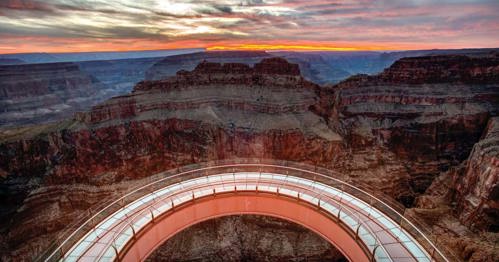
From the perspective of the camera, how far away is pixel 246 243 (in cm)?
4012

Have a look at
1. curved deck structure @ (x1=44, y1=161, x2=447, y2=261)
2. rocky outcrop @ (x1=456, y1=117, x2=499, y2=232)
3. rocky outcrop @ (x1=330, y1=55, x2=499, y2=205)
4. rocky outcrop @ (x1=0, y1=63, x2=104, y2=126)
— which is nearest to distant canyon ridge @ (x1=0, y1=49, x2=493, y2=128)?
rocky outcrop @ (x1=0, y1=63, x2=104, y2=126)

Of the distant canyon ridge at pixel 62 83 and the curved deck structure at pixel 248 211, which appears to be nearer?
the curved deck structure at pixel 248 211

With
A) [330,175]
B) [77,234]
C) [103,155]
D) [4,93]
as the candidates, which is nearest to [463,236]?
[330,175]

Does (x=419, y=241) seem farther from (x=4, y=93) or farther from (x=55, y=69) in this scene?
(x=55, y=69)

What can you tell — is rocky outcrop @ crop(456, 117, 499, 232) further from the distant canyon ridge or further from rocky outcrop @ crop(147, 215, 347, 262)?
the distant canyon ridge

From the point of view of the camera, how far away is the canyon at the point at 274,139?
41.3 m

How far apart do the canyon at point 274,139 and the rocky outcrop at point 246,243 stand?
271 mm

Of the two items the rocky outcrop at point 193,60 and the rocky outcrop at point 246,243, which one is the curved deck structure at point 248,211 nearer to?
the rocky outcrop at point 246,243

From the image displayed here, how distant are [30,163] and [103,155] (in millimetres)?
13054

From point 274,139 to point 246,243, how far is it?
72.1ft

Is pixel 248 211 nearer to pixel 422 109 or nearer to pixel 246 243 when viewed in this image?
pixel 246 243

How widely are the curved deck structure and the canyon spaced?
19.8 m

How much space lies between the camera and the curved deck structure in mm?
15336

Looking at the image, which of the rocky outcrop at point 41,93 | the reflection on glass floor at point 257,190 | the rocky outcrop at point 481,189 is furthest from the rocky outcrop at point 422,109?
the rocky outcrop at point 41,93
